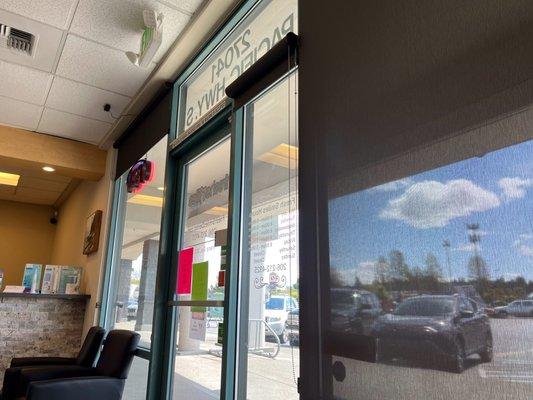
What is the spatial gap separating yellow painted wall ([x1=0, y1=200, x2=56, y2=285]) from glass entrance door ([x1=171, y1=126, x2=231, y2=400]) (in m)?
6.35

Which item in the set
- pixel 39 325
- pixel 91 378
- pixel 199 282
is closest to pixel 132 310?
pixel 91 378

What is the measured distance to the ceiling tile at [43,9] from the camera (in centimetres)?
271

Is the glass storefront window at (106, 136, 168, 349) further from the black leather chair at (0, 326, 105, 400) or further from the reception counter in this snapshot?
the reception counter

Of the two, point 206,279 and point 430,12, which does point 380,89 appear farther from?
point 206,279

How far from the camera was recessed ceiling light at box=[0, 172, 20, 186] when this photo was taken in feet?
21.5

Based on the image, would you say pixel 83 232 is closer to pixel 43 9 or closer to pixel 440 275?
pixel 43 9

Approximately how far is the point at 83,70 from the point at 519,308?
3.59 meters

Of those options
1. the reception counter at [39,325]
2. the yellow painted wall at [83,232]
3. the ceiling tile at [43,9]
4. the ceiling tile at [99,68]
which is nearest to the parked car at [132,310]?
the yellow painted wall at [83,232]

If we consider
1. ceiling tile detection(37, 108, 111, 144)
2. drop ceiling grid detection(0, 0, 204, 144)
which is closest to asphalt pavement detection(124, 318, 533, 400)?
drop ceiling grid detection(0, 0, 204, 144)

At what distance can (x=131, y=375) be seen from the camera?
349cm

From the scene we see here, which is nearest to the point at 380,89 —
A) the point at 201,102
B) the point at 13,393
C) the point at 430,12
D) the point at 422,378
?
the point at 430,12

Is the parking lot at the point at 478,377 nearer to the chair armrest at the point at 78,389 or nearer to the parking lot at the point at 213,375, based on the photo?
the parking lot at the point at 213,375

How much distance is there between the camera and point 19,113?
14.0 ft

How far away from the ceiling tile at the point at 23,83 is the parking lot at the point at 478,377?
12.0 ft
